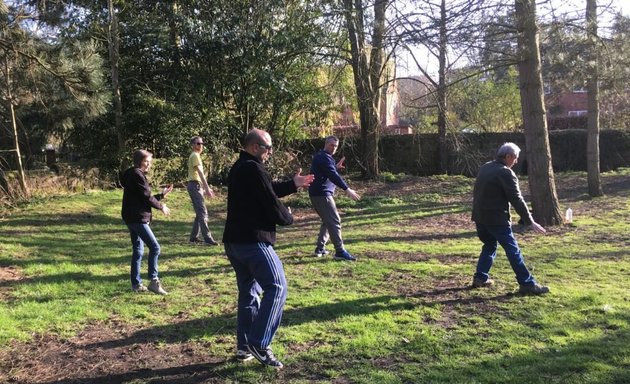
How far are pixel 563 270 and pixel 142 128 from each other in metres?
13.8

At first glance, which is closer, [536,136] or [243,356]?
[243,356]

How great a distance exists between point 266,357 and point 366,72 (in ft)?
51.7

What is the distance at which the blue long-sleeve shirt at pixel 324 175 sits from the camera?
7855 mm

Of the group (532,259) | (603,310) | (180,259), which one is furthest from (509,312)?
(180,259)

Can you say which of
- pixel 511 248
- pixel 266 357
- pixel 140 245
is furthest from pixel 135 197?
pixel 511 248

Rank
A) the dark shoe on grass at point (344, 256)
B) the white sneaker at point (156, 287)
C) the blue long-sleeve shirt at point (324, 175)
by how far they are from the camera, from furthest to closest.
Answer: the dark shoe on grass at point (344, 256), the blue long-sleeve shirt at point (324, 175), the white sneaker at point (156, 287)

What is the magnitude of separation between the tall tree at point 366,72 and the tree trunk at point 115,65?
283 inches

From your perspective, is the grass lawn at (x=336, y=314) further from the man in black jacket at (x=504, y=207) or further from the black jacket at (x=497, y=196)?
the black jacket at (x=497, y=196)

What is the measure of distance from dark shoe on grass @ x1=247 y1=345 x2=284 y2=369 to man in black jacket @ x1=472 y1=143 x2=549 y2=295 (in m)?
3.30

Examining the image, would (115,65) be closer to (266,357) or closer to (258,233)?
(258,233)

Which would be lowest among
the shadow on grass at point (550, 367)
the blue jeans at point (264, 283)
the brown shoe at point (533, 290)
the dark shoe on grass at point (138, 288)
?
the shadow on grass at point (550, 367)

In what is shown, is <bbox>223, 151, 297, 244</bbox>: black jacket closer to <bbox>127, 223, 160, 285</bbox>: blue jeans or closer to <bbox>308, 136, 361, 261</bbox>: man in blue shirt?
<bbox>127, 223, 160, 285</bbox>: blue jeans

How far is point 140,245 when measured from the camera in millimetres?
6664

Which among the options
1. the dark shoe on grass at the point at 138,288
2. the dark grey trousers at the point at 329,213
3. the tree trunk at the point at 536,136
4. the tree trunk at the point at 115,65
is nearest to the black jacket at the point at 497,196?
the dark grey trousers at the point at 329,213
